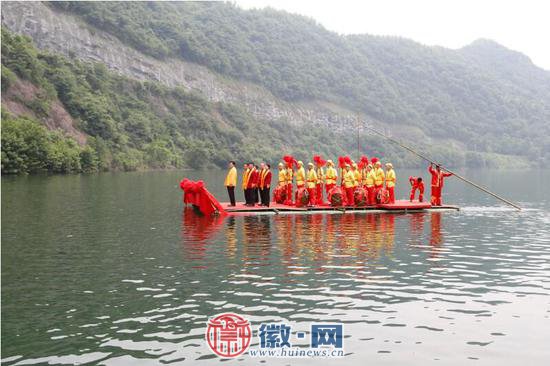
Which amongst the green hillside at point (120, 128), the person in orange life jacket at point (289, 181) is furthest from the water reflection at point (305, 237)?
the green hillside at point (120, 128)

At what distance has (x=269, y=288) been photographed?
14.4 m

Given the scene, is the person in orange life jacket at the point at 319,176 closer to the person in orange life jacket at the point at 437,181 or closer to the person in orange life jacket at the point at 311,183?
the person in orange life jacket at the point at 311,183

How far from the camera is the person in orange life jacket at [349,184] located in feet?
105

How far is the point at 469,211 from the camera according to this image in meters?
34.9

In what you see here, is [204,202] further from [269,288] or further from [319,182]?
[269,288]

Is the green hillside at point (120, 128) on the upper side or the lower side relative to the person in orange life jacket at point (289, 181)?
upper

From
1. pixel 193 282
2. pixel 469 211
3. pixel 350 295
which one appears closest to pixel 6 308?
pixel 193 282

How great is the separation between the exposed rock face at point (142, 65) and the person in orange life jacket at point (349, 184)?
336ft

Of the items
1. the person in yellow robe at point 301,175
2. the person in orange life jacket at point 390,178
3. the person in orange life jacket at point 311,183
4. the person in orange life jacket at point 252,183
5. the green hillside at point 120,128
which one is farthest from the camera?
the green hillside at point 120,128

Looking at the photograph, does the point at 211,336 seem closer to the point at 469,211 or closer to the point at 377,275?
the point at 377,275

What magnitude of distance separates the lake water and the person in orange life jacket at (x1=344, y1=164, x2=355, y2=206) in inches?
218

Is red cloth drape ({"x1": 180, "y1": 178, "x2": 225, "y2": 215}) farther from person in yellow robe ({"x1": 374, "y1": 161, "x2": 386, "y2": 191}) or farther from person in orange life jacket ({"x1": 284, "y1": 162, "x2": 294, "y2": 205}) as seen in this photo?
person in yellow robe ({"x1": 374, "y1": 161, "x2": 386, "y2": 191})

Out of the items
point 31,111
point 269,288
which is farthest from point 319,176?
point 31,111

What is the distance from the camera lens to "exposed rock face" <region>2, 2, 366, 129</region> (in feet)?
399
